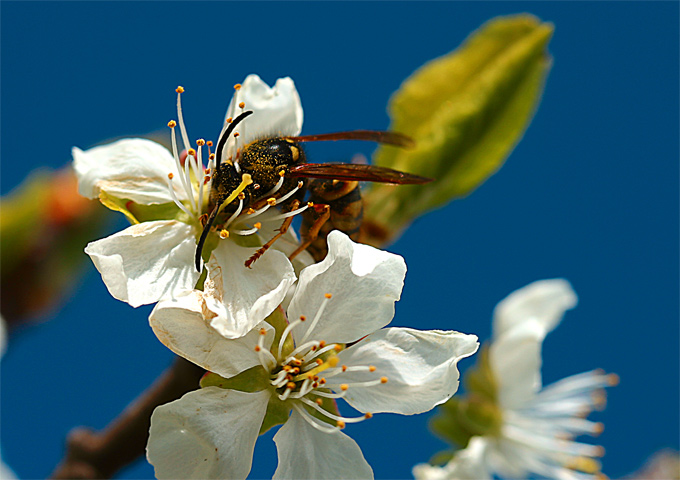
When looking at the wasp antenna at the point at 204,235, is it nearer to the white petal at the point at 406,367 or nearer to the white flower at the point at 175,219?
the white flower at the point at 175,219

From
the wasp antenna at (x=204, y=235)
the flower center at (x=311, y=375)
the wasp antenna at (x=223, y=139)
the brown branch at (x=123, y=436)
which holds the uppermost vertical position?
the wasp antenna at (x=223, y=139)

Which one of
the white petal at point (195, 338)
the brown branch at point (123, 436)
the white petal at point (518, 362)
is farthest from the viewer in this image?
the white petal at point (518, 362)

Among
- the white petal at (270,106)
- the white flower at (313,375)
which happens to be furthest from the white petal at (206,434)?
the white petal at (270,106)

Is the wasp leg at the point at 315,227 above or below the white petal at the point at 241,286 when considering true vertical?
above

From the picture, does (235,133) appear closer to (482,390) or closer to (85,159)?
(85,159)

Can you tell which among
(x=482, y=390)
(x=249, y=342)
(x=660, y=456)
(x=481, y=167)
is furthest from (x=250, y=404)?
(x=660, y=456)
